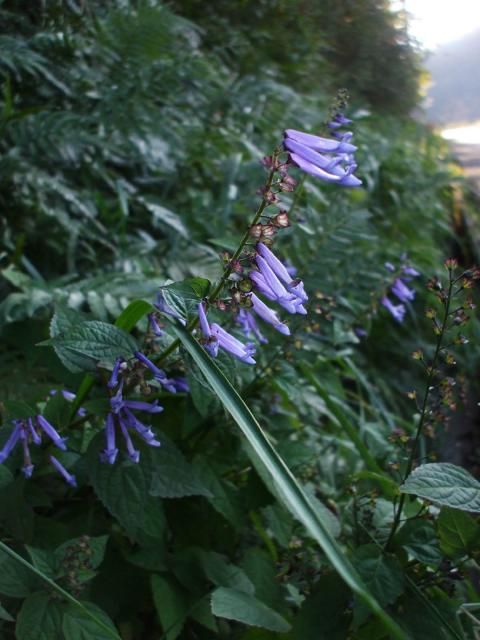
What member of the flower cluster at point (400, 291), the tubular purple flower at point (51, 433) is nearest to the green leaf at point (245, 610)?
the tubular purple flower at point (51, 433)

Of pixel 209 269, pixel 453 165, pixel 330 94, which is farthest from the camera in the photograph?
pixel 453 165

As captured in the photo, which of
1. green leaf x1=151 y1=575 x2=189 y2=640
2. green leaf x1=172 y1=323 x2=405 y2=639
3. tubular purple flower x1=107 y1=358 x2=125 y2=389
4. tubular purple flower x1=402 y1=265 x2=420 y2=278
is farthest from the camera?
tubular purple flower x1=402 y1=265 x2=420 y2=278

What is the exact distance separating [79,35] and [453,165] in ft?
18.7

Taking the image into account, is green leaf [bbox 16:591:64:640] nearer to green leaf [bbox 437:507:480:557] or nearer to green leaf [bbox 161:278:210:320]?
green leaf [bbox 161:278:210:320]

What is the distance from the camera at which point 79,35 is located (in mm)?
2730

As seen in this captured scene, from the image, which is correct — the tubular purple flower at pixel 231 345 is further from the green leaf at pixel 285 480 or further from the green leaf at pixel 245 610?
the green leaf at pixel 245 610

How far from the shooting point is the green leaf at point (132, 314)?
1008mm

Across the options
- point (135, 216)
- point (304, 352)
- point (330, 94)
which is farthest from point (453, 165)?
point (304, 352)

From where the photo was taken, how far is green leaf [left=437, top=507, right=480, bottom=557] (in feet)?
3.14

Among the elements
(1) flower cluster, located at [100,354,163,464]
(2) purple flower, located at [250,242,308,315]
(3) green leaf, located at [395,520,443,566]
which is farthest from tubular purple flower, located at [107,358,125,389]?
(3) green leaf, located at [395,520,443,566]

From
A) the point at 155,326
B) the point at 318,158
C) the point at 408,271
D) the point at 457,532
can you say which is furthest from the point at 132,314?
the point at 408,271

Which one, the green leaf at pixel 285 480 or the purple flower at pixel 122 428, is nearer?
the green leaf at pixel 285 480

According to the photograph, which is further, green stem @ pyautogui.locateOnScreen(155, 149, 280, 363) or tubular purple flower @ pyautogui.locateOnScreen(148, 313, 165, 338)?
tubular purple flower @ pyautogui.locateOnScreen(148, 313, 165, 338)

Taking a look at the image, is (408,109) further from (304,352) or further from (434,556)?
(434,556)
